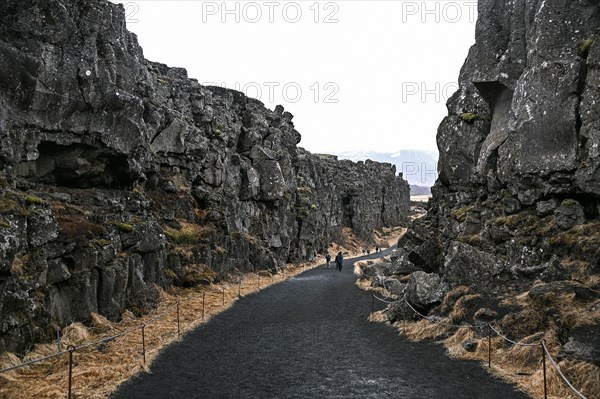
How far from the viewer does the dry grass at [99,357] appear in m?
10.3

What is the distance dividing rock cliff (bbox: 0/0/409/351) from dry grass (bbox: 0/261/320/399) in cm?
63

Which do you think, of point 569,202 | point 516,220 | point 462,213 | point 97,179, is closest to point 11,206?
point 97,179

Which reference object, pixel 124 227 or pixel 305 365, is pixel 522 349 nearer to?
pixel 305 365

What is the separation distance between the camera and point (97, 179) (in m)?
20.3

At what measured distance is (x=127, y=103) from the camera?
19969 millimetres

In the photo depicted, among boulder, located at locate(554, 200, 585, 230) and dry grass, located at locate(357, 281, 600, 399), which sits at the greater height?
boulder, located at locate(554, 200, 585, 230)

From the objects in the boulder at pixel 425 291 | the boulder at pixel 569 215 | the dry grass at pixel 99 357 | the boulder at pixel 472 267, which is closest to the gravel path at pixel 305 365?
the dry grass at pixel 99 357

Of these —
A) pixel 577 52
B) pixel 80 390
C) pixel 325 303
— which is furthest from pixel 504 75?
pixel 80 390

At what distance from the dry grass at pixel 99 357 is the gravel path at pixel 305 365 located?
541 millimetres

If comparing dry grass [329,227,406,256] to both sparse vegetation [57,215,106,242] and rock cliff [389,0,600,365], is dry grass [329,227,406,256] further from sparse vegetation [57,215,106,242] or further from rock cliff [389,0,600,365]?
sparse vegetation [57,215,106,242]

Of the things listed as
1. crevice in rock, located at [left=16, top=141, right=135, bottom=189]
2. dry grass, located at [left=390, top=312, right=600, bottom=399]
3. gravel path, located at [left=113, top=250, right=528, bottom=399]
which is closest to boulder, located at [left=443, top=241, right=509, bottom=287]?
dry grass, located at [left=390, top=312, right=600, bottom=399]

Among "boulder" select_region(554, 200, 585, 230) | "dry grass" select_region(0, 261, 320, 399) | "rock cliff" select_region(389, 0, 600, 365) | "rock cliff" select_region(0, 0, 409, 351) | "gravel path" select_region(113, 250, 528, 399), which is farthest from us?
"boulder" select_region(554, 200, 585, 230)

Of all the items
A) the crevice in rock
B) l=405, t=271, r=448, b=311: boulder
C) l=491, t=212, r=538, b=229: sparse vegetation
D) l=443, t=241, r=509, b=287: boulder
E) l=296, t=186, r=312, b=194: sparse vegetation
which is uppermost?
l=296, t=186, r=312, b=194: sparse vegetation

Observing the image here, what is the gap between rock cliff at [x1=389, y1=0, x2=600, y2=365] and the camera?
13.1 m
